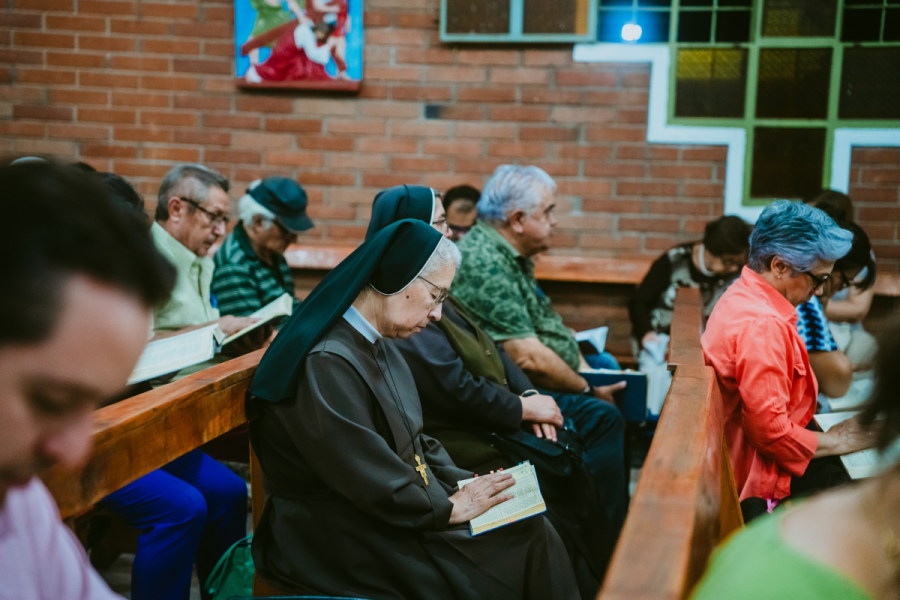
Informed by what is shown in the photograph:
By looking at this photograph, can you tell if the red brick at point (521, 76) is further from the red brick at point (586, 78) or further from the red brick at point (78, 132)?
the red brick at point (78, 132)

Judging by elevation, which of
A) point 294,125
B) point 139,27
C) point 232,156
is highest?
point 139,27

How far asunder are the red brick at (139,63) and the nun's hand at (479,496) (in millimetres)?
4165

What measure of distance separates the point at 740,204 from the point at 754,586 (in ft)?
14.3

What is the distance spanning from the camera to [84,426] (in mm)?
739

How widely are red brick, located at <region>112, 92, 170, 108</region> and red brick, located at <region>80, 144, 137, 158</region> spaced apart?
305 millimetres

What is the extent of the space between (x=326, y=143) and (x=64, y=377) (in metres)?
4.47

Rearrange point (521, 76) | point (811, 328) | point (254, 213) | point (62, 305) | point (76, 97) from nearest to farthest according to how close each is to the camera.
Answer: point (62, 305) → point (811, 328) → point (254, 213) → point (521, 76) → point (76, 97)

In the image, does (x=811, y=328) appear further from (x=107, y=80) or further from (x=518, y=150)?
(x=107, y=80)

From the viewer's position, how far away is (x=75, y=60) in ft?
16.3

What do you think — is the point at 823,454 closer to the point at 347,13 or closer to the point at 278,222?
the point at 278,222

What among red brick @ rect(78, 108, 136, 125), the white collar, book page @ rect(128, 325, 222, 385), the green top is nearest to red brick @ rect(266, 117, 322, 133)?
red brick @ rect(78, 108, 136, 125)

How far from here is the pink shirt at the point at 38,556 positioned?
886 millimetres

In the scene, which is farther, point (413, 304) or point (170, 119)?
point (170, 119)

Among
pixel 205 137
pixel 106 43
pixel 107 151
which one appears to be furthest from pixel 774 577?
pixel 106 43
